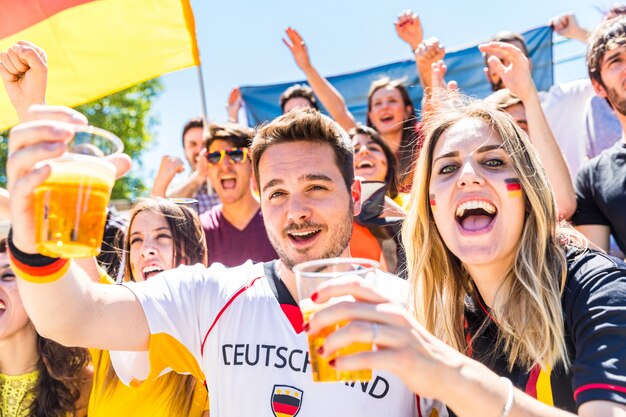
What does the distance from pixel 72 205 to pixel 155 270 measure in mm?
2383

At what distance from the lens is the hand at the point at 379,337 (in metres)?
1.27

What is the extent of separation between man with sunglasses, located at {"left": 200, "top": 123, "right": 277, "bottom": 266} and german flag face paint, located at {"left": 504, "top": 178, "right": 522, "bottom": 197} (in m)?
2.62

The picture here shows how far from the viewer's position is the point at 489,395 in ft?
4.32

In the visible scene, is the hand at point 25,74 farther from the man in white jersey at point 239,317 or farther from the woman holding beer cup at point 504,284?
the woman holding beer cup at point 504,284

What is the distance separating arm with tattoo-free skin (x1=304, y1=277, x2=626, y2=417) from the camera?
4.18ft

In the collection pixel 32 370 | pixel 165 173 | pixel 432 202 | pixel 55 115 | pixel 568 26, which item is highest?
pixel 568 26

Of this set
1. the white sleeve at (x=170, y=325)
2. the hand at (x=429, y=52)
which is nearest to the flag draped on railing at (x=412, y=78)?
the hand at (x=429, y=52)

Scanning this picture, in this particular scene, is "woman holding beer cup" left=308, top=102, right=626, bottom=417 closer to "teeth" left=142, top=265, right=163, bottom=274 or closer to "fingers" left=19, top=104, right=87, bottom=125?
"fingers" left=19, top=104, right=87, bottom=125

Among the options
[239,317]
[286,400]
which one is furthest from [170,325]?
[286,400]

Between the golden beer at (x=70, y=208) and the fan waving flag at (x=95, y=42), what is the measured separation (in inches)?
135

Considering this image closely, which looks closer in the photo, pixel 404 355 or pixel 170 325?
pixel 404 355

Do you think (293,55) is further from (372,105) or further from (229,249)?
(229,249)

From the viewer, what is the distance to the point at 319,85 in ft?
20.4

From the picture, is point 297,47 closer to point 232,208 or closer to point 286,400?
point 232,208
